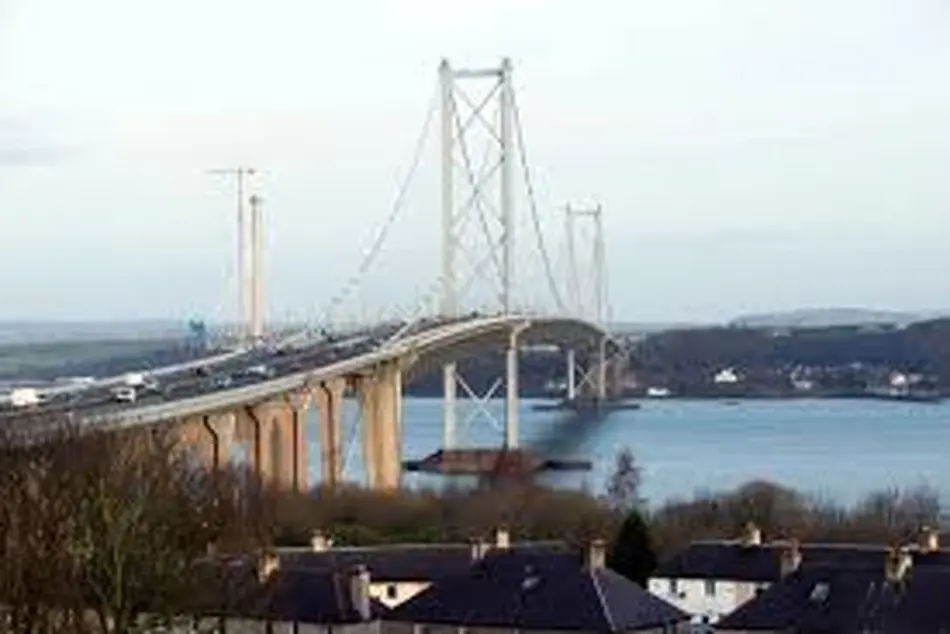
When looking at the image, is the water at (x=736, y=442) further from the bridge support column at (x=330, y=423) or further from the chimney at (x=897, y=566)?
the chimney at (x=897, y=566)

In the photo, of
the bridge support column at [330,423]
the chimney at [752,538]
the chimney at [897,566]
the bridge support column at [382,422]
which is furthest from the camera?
the bridge support column at [382,422]

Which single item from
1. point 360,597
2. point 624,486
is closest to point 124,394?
point 624,486

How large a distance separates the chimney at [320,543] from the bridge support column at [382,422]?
13550mm

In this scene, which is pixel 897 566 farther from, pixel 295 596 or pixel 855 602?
pixel 295 596

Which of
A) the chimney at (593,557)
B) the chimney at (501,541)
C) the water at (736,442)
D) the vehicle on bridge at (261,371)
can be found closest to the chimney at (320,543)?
the chimney at (501,541)

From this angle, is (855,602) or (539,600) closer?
(855,602)

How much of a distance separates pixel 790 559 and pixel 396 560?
157 inches

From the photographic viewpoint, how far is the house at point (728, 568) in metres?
19.5

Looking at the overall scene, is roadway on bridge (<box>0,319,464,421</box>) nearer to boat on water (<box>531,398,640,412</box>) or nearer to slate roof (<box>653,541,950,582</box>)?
slate roof (<box>653,541,950,582</box>)

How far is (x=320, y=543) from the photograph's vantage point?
70.0 feet

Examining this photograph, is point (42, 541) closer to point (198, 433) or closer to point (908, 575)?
point (908, 575)

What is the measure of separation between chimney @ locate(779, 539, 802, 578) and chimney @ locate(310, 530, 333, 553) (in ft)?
14.6

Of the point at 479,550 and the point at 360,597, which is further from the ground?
the point at 479,550

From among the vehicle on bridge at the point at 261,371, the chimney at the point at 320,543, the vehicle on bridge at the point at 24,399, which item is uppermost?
the vehicle on bridge at the point at 261,371
